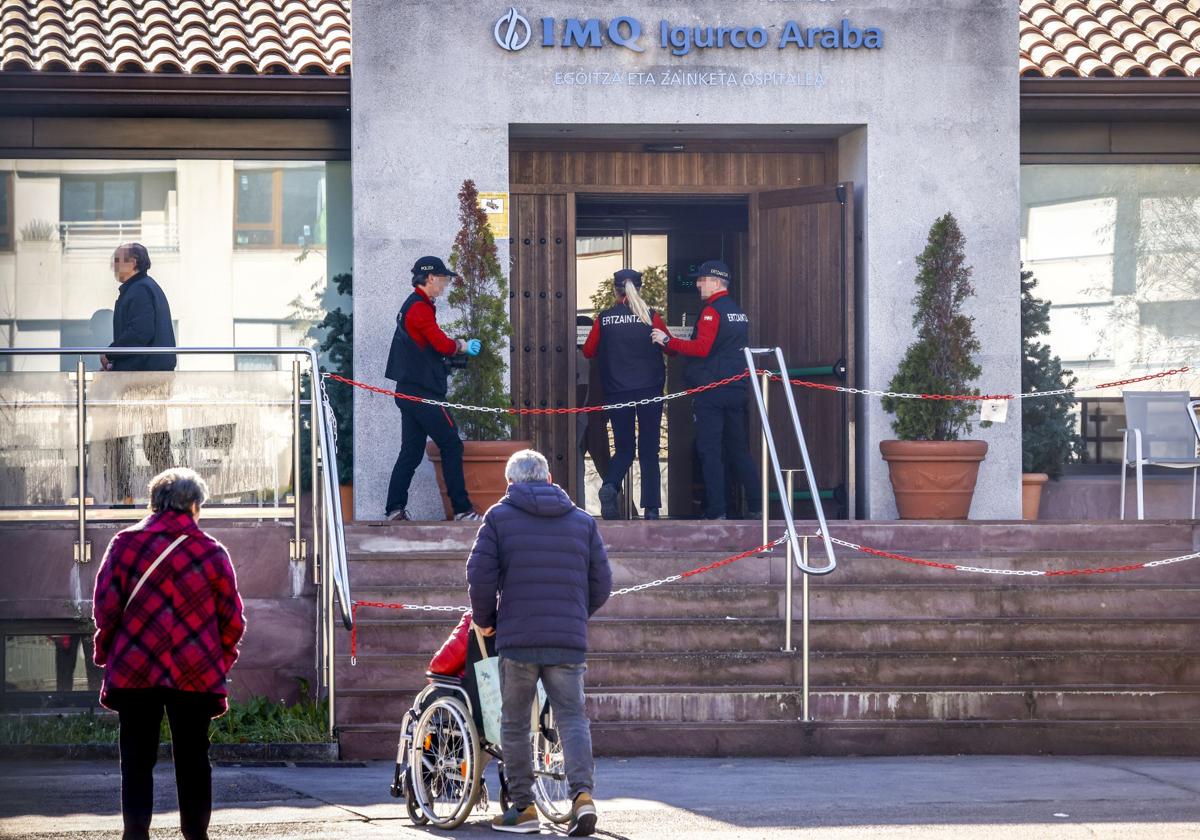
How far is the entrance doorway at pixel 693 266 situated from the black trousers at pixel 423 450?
2398mm

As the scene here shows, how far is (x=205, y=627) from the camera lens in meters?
6.98

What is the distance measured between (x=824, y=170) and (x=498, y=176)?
2.94m

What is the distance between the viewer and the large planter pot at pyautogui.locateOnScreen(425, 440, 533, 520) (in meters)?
12.7

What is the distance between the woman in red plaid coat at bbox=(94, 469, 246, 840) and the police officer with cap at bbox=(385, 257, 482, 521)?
5.31m

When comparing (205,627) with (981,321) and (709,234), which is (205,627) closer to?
(981,321)

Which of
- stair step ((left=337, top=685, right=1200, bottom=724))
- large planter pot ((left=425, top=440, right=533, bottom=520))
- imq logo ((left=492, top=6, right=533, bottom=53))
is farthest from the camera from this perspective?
imq logo ((left=492, top=6, right=533, bottom=53))

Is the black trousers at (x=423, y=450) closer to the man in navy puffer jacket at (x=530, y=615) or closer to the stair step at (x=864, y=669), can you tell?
the stair step at (x=864, y=669)

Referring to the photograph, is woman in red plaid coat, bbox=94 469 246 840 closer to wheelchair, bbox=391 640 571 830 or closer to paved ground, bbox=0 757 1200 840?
paved ground, bbox=0 757 1200 840

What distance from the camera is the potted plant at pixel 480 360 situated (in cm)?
1280

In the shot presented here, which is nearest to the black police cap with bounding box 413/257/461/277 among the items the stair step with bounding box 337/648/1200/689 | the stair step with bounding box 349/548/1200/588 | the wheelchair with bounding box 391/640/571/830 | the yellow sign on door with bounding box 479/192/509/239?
the yellow sign on door with bounding box 479/192/509/239

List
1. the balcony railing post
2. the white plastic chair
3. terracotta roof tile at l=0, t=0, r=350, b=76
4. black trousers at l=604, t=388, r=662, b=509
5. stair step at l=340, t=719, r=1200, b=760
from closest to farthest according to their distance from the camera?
stair step at l=340, t=719, r=1200, b=760 < the balcony railing post < black trousers at l=604, t=388, r=662, b=509 < terracotta roof tile at l=0, t=0, r=350, b=76 < the white plastic chair

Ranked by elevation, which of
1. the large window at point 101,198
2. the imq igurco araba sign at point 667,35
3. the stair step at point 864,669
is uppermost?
the imq igurco araba sign at point 667,35

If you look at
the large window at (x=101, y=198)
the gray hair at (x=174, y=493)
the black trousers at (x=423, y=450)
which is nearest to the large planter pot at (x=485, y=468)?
the black trousers at (x=423, y=450)

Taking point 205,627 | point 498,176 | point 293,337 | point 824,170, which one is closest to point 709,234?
point 824,170
